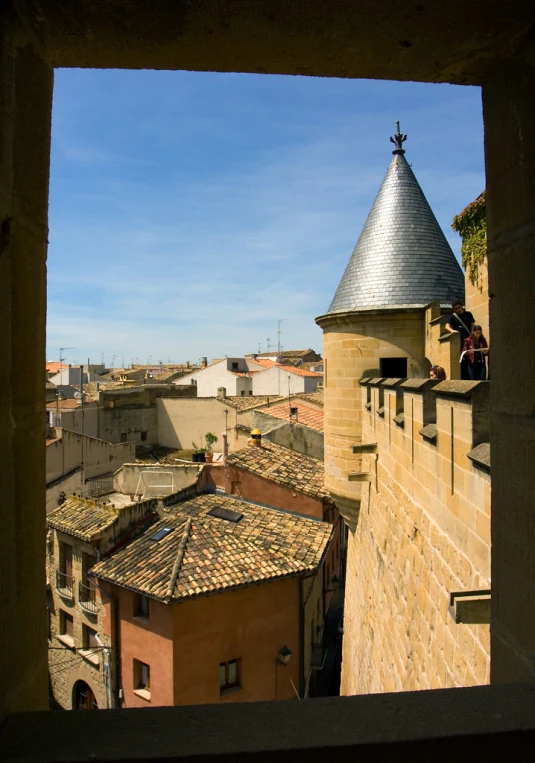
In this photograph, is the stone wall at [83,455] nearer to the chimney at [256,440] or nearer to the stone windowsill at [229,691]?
the chimney at [256,440]

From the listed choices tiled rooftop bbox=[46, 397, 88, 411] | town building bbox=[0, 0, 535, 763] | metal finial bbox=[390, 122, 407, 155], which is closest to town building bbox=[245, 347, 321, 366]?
tiled rooftop bbox=[46, 397, 88, 411]

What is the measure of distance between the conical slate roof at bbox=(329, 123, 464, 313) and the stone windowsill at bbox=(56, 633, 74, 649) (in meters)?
11.6

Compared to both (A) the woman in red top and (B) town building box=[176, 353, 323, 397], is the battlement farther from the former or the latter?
(B) town building box=[176, 353, 323, 397]

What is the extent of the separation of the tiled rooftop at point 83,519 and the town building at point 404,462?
686 centimetres

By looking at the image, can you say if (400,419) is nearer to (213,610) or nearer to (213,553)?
(213,610)

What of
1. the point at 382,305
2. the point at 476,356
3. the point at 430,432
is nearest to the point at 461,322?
the point at 476,356

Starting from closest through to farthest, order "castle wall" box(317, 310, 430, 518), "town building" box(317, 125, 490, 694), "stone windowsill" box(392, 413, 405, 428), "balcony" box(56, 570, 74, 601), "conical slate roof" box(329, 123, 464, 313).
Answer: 1. "town building" box(317, 125, 490, 694)
2. "stone windowsill" box(392, 413, 405, 428)
3. "castle wall" box(317, 310, 430, 518)
4. "conical slate roof" box(329, 123, 464, 313)
5. "balcony" box(56, 570, 74, 601)

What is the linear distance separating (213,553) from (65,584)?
557cm

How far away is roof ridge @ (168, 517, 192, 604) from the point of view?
34.1 ft

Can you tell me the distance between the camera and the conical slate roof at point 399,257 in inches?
340

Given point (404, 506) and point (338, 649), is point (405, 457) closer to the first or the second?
point (404, 506)

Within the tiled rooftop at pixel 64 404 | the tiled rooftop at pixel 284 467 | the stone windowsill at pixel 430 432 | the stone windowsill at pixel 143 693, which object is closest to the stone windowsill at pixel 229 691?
the stone windowsill at pixel 143 693

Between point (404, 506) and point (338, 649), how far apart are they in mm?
13599

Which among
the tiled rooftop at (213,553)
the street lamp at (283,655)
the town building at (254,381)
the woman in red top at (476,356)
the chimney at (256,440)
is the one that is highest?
the woman in red top at (476,356)
